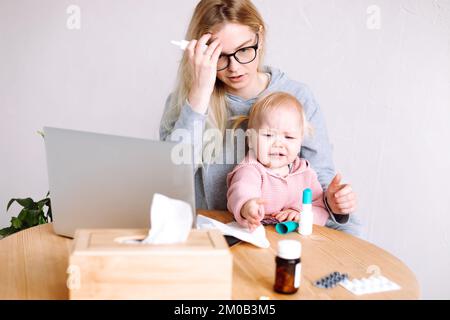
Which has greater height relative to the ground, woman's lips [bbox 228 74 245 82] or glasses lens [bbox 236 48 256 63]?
glasses lens [bbox 236 48 256 63]

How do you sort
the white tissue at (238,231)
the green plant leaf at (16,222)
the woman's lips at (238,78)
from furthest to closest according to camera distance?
1. the green plant leaf at (16,222)
2. the woman's lips at (238,78)
3. the white tissue at (238,231)

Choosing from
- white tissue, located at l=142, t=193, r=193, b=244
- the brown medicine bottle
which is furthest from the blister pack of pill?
white tissue, located at l=142, t=193, r=193, b=244

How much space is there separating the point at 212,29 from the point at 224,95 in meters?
0.27

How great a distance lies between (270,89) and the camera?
2094 millimetres

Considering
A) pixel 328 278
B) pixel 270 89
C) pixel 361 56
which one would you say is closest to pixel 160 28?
pixel 270 89

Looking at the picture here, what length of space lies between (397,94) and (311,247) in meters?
1.42

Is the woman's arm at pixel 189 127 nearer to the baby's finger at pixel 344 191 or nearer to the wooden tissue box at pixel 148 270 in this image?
the baby's finger at pixel 344 191

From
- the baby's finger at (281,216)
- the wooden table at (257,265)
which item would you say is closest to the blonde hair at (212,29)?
the baby's finger at (281,216)

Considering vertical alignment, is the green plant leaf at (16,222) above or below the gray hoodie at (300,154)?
below

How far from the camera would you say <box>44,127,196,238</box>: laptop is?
129 cm

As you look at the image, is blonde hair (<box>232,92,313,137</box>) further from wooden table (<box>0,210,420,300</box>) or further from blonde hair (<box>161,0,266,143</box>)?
wooden table (<box>0,210,420,300</box>)

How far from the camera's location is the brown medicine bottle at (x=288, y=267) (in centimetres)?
114

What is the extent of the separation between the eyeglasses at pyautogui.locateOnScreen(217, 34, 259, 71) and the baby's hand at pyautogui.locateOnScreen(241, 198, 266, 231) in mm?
558

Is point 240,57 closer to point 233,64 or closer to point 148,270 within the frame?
point 233,64
